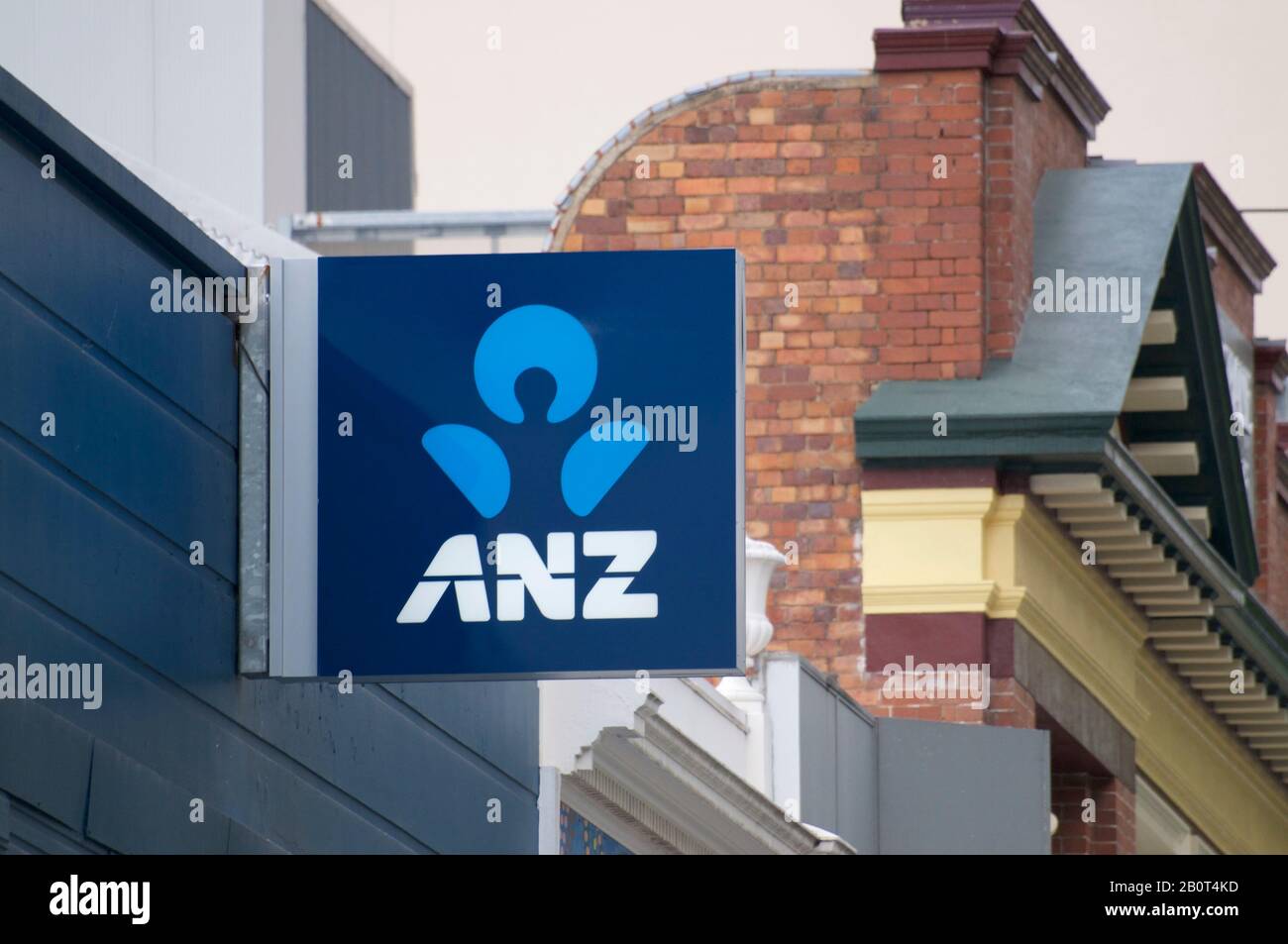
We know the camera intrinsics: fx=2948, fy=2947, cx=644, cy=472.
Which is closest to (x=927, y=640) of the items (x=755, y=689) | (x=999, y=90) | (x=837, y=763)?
(x=837, y=763)

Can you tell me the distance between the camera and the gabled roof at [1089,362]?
17047 mm

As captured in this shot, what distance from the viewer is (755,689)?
13820 millimetres

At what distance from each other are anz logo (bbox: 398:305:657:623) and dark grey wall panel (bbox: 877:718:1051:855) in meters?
9.23

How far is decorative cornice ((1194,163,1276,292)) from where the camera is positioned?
2259 centimetres

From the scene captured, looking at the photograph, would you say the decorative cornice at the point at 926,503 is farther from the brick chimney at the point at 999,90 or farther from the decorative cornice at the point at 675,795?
the decorative cornice at the point at 675,795

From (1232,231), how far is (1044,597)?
259 inches

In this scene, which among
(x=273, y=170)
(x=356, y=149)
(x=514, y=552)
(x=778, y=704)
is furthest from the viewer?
(x=356, y=149)

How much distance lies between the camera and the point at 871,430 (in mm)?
17234

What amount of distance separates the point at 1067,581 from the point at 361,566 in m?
11.9

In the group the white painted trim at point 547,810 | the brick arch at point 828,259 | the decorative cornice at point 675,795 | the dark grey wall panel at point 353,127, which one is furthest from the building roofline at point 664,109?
the dark grey wall panel at point 353,127

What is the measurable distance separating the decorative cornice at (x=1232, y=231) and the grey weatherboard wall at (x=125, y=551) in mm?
14821

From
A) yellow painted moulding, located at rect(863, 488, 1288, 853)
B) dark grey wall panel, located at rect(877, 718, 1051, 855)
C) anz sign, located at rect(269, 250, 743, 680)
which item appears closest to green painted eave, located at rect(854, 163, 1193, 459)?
yellow painted moulding, located at rect(863, 488, 1288, 853)
